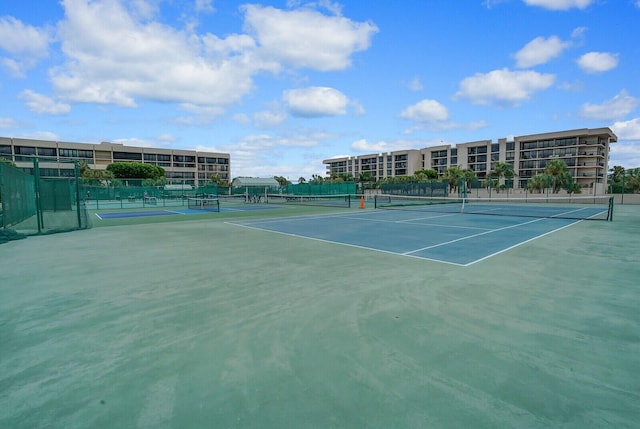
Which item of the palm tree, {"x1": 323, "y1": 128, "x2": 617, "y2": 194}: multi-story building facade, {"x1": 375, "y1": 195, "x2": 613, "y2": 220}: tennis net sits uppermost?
{"x1": 323, "y1": 128, "x2": 617, "y2": 194}: multi-story building facade

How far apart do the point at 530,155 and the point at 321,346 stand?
97.3m

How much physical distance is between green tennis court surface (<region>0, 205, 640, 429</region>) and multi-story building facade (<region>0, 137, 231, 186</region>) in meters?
58.9

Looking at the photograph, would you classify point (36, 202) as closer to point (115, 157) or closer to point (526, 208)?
point (526, 208)

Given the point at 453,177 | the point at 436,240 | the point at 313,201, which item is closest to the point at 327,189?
the point at 313,201

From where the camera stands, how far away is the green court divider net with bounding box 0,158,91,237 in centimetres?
1145

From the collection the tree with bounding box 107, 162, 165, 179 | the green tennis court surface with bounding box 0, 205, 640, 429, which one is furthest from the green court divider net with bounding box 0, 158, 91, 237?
the tree with bounding box 107, 162, 165, 179

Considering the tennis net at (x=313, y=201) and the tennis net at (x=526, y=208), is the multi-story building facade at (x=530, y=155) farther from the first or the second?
the tennis net at (x=313, y=201)

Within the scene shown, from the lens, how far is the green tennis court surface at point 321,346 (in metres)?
2.40

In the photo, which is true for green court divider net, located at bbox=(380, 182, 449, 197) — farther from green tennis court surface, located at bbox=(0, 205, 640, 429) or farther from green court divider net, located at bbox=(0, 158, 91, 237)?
green court divider net, located at bbox=(0, 158, 91, 237)

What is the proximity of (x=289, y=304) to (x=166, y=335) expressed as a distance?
1.53m

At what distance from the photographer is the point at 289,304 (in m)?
4.51

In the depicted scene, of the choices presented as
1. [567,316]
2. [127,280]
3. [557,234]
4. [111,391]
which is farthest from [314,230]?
[111,391]

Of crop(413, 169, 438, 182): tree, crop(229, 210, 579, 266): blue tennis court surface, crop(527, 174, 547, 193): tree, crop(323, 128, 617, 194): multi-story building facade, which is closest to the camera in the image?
crop(229, 210, 579, 266): blue tennis court surface

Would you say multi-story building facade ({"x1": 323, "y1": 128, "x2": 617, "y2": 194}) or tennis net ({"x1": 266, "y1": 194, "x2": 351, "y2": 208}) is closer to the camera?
tennis net ({"x1": 266, "y1": 194, "x2": 351, "y2": 208})
